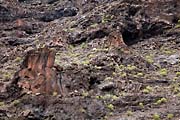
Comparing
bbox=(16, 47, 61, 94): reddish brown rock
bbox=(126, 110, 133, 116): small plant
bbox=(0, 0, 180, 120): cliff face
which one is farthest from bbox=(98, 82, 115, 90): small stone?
bbox=(126, 110, 133, 116): small plant

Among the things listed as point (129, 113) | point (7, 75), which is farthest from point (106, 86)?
point (7, 75)

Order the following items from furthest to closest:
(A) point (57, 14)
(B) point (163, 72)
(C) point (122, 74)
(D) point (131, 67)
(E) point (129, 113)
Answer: (A) point (57, 14), (D) point (131, 67), (B) point (163, 72), (C) point (122, 74), (E) point (129, 113)

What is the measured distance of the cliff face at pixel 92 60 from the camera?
37438mm

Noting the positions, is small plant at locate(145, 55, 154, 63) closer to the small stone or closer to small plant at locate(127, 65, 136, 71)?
small plant at locate(127, 65, 136, 71)

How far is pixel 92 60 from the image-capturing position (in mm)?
46531

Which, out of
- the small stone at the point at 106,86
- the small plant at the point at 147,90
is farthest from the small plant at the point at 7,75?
the small plant at the point at 147,90

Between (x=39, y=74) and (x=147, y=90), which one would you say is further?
(x=147, y=90)

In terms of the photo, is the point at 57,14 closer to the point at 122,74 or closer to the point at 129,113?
the point at 122,74

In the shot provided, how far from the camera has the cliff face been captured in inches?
1474

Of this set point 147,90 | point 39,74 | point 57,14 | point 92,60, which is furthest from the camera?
point 57,14

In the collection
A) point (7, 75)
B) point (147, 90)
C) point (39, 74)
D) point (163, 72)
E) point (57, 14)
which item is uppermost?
point (39, 74)

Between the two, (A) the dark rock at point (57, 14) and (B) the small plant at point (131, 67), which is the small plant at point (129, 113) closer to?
(B) the small plant at point (131, 67)

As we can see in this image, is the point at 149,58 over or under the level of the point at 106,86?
under

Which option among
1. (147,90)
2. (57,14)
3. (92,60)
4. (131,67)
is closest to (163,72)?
(131,67)
